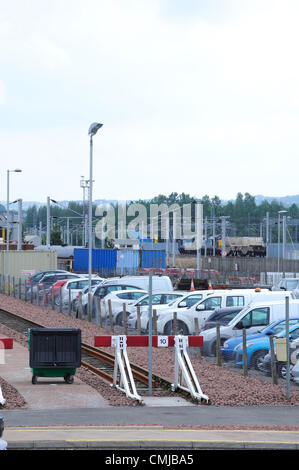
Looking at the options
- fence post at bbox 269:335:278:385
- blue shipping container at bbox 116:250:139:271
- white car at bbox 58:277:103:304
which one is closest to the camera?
fence post at bbox 269:335:278:385

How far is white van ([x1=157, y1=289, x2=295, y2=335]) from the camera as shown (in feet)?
82.8

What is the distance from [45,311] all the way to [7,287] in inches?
498

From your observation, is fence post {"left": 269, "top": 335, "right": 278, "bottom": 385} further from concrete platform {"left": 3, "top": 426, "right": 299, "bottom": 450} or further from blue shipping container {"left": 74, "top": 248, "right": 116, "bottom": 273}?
blue shipping container {"left": 74, "top": 248, "right": 116, "bottom": 273}

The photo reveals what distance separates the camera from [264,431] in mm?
11781

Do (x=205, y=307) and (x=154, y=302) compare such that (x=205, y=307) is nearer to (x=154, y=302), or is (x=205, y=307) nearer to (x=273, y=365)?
(x=154, y=302)

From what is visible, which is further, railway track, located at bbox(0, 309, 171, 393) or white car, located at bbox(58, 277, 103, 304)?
white car, located at bbox(58, 277, 103, 304)

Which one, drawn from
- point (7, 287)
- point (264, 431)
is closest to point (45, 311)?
point (7, 287)

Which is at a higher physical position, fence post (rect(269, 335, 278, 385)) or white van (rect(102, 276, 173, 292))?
white van (rect(102, 276, 173, 292))

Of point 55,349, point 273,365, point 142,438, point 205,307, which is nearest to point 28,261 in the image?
point 205,307

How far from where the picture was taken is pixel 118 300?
30.6m

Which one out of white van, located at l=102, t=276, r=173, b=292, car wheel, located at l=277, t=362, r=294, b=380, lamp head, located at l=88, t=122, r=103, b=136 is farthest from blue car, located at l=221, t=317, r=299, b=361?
white van, located at l=102, t=276, r=173, b=292

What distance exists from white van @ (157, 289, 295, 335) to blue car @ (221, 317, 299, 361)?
3961mm

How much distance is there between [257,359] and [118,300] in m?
12.3
